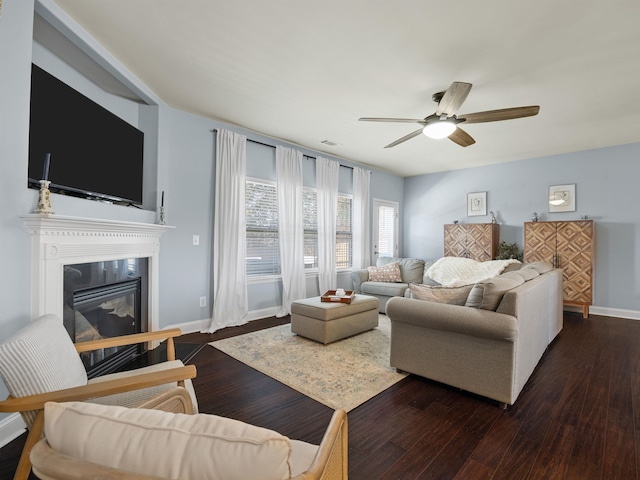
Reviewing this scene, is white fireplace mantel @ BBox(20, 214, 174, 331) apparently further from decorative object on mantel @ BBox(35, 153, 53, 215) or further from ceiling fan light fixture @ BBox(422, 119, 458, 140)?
ceiling fan light fixture @ BBox(422, 119, 458, 140)

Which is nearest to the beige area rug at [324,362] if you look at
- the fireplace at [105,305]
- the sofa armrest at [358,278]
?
the fireplace at [105,305]

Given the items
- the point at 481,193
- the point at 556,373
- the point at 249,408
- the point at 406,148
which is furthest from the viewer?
the point at 481,193

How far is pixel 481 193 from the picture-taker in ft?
20.4

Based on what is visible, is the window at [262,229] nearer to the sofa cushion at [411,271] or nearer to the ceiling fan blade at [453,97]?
the sofa cushion at [411,271]

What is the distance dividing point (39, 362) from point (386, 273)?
4.53 m

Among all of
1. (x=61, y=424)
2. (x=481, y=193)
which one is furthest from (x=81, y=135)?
(x=481, y=193)

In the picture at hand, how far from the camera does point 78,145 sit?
2.40 m

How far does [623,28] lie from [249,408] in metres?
3.88

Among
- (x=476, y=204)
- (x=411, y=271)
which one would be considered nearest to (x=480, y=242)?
(x=476, y=204)

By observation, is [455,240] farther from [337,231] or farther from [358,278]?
[337,231]

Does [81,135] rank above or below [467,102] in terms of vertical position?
below

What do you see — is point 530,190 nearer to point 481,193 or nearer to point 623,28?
point 481,193

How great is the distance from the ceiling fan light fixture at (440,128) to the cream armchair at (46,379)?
2914mm

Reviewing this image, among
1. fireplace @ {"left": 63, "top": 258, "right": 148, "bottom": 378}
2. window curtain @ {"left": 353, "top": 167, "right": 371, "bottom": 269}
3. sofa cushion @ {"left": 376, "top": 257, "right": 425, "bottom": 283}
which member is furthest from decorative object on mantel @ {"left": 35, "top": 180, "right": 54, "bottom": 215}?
window curtain @ {"left": 353, "top": 167, "right": 371, "bottom": 269}
